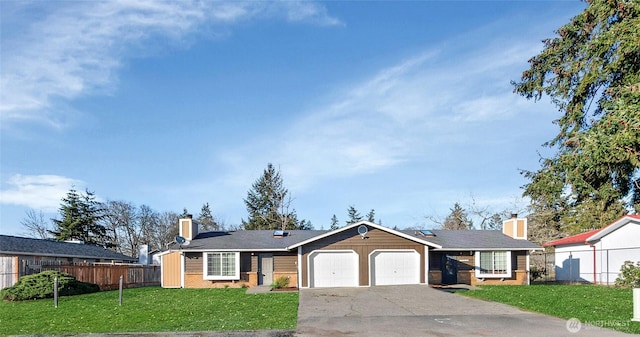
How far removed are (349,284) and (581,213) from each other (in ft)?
87.2

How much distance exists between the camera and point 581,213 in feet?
144

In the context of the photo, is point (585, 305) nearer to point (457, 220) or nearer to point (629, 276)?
point (629, 276)

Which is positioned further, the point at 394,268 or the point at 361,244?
the point at 394,268

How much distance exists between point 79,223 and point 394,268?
35557 mm

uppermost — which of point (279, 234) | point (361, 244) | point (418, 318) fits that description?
point (279, 234)

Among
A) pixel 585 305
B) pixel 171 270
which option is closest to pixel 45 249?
pixel 171 270

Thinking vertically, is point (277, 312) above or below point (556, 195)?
below

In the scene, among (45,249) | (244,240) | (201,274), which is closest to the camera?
(201,274)

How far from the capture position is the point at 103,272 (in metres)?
27.2

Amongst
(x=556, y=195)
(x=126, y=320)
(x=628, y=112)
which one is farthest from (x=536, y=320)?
(x=126, y=320)

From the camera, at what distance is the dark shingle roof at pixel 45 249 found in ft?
91.0

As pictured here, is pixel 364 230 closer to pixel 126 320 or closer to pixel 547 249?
pixel 126 320

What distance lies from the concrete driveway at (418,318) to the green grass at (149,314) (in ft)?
3.05

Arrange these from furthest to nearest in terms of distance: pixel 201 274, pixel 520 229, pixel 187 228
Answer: pixel 520 229, pixel 187 228, pixel 201 274
